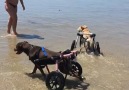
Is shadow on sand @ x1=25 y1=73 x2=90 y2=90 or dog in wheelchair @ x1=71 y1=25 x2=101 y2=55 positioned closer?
shadow on sand @ x1=25 y1=73 x2=90 y2=90

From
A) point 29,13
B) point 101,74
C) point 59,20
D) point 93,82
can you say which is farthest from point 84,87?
point 29,13

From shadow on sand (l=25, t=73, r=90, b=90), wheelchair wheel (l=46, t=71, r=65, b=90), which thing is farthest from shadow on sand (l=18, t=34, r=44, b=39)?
wheelchair wheel (l=46, t=71, r=65, b=90)

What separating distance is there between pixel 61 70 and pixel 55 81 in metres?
0.46

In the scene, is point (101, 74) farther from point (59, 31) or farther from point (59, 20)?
point (59, 20)

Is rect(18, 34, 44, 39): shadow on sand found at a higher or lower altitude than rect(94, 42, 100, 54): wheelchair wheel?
lower

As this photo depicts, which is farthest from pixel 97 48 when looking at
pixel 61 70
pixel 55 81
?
pixel 55 81

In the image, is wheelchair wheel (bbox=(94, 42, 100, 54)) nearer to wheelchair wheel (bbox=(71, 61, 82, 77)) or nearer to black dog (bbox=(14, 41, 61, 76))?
wheelchair wheel (bbox=(71, 61, 82, 77))

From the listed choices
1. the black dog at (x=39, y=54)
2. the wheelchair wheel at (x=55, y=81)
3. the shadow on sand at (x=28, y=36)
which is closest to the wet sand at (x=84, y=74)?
the wheelchair wheel at (x=55, y=81)

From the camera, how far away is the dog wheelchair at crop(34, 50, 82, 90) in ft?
18.5

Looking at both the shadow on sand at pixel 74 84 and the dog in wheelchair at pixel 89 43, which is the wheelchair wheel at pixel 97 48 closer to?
the dog in wheelchair at pixel 89 43

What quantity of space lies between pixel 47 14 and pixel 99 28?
4194 millimetres

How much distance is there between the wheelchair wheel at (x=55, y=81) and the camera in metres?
5.59

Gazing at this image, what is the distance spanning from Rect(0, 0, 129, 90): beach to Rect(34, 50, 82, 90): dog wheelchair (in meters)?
0.24

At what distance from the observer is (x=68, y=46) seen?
364 inches
